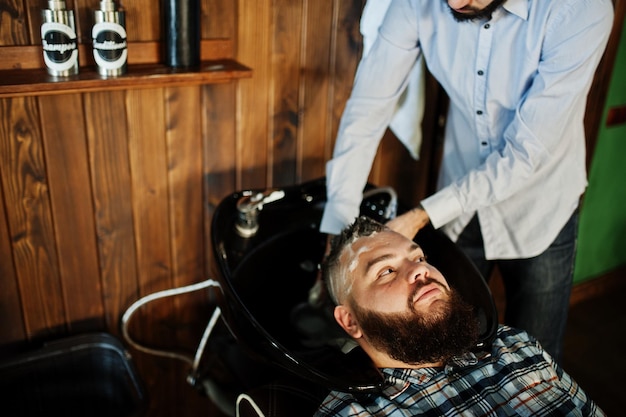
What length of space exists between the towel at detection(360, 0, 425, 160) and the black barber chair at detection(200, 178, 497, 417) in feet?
0.86

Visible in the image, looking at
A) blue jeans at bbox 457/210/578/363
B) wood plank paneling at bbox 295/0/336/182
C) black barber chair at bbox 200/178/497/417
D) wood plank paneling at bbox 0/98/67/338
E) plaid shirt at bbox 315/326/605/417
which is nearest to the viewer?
plaid shirt at bbox 315/326/605/417

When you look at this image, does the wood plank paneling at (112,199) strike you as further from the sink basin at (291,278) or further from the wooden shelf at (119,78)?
the sink basin at (291,278)

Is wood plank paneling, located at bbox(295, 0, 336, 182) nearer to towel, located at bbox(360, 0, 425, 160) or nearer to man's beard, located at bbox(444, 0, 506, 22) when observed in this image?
towel, located at bbox(360, 0, 425, 160)

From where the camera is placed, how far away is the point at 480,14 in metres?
1.37

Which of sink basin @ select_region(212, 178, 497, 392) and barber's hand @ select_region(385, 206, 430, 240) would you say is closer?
sink basin @ select_region(212, 178, 497, 392)

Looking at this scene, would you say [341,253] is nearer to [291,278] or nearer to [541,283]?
[291,278]

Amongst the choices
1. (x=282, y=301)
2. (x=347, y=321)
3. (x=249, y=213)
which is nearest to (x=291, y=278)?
(x=282, y=301)

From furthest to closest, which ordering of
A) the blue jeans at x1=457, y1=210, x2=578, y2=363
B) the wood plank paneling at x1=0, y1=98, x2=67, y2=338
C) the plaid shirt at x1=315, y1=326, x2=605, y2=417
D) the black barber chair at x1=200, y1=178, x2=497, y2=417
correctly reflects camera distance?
the blue jeans at x1=457, y1=210, x2=578, y2=363
the wood plank paneling at x1=0, y1=98, x2=67, y2=338
the black barber chair at x1=200, y1=178, x2=497, y2=417
the plaid shirt at x1=315, y1=326, x2=605, y2=417

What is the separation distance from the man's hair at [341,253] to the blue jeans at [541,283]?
428mm

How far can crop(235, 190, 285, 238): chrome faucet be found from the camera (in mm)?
1531

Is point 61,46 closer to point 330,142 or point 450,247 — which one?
point 330,142

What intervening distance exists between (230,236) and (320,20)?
0.69 meters

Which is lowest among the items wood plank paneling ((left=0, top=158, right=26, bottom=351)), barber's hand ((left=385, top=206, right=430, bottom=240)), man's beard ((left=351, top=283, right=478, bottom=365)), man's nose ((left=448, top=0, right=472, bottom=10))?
wood plank paneling ((left=0, top=158, right=26, bottom=351))

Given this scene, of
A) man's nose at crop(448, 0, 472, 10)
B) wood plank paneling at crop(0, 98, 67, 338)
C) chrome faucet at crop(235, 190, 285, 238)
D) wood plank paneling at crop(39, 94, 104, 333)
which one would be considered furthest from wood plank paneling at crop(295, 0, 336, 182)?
wood plank paneling at crop(0, 98, 67, 338)
